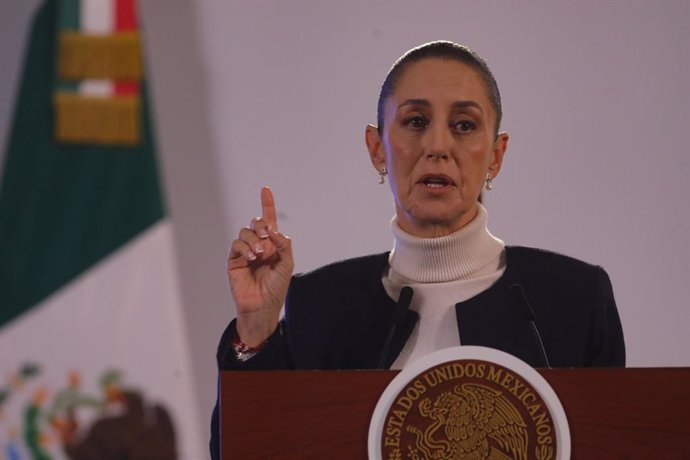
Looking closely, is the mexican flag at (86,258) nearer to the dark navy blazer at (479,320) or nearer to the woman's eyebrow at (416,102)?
the dark navy blazer at (479,320)

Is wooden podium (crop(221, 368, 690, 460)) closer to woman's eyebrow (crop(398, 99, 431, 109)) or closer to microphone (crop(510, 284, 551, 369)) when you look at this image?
microphone (crop(510, 284, 551, 369))

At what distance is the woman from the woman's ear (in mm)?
24

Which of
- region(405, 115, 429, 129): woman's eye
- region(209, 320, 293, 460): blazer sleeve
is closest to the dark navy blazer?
region(209, 320, 293, 460): blazer sleeve

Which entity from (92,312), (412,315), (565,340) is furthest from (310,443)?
(92,312)

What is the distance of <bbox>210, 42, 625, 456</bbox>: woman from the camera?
163 centimetres

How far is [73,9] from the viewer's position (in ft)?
10.4

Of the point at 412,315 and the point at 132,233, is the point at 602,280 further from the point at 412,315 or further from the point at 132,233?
the point at 132,233

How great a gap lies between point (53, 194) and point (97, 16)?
58 cm

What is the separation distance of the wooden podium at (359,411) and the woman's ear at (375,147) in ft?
2.33

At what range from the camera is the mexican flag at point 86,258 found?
Answer: 299 centimetres

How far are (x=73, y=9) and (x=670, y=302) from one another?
6.61 ft

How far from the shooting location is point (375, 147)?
187 centimetres

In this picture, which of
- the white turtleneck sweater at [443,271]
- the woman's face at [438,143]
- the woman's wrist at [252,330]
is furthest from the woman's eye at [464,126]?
the woman's wrist at [252,330]

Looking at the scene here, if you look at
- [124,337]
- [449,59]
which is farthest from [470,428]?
[124,337]
